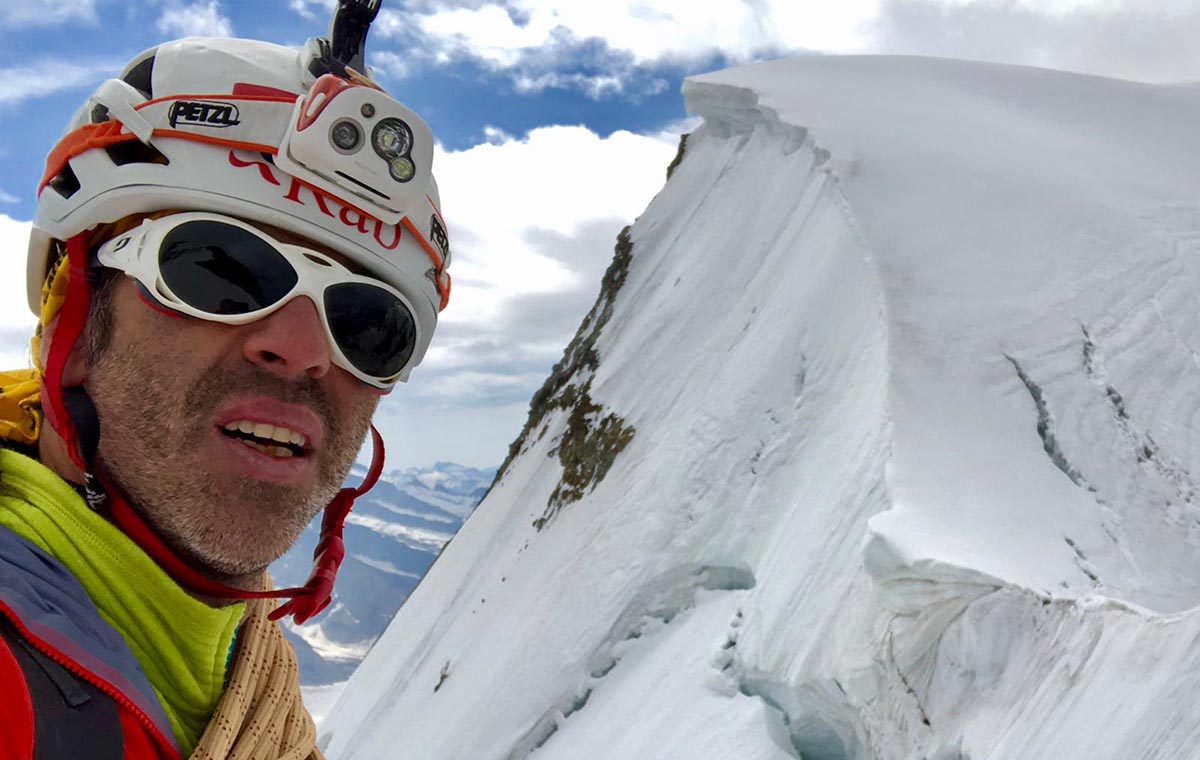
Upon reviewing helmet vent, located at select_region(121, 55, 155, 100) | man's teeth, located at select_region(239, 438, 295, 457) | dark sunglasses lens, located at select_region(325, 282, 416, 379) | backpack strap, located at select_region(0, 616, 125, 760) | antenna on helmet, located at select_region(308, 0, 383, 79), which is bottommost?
backpack strap, located at select_region(0, 616, 125, 760)

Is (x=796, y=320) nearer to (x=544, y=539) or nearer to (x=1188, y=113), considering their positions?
(x=544, y=539)

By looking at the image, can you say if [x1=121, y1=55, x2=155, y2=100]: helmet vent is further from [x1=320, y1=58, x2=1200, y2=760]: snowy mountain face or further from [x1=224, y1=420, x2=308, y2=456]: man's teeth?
[x1=320, y1=58, x2=1200, y2=760]: snowy mountain face

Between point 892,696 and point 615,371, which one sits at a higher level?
point 615,371

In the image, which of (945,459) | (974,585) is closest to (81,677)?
(974,585)

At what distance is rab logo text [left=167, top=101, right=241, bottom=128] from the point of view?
2.06 meters

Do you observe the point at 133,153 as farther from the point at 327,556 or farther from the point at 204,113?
the point at 327,556

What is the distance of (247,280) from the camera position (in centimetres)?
183

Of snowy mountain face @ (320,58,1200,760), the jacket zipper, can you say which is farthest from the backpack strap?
snowy mountain face @ (320,58,1200,760)

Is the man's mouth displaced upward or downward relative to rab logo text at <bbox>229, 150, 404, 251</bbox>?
downward

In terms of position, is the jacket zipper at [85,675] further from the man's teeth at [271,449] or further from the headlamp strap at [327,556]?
the headlamp strap at [327,556]

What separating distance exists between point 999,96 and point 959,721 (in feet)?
26.8

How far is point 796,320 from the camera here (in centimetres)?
680

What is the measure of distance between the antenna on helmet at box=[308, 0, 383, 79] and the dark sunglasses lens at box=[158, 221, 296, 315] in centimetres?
60

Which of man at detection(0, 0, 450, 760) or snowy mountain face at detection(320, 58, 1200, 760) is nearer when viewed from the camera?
man at detection(0, 0, 450, 760)
